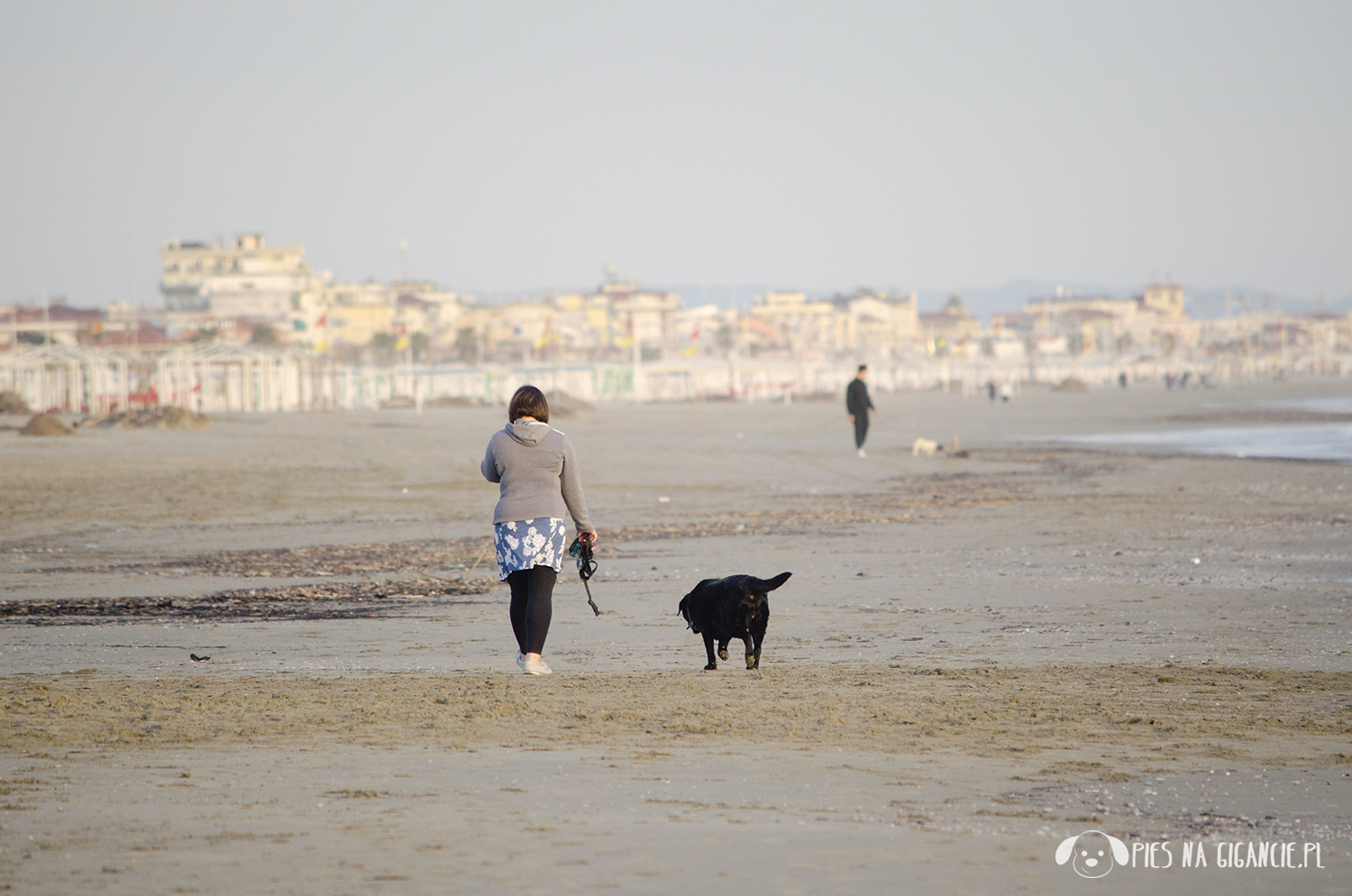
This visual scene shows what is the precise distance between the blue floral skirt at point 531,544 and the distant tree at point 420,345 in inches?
4855

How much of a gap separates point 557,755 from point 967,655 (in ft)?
9.44

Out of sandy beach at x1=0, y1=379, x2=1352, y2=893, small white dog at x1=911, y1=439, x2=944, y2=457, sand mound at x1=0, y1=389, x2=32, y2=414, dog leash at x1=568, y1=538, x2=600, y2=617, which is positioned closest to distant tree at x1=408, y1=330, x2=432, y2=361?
sand mound at x1=0, y1=389, x2=32, y2=414

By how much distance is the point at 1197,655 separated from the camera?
6887 millimetres

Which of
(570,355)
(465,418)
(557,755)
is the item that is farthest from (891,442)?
(570,355)

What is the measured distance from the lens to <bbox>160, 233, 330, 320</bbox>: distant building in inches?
4722

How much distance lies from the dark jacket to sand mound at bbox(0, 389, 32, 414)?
2664 cm

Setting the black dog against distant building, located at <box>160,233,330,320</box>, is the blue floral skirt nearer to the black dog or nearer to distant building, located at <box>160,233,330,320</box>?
the black dog

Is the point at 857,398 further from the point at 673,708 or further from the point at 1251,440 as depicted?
the point at 673,708

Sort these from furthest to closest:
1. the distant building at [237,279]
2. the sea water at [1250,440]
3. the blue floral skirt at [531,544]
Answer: the distant building at [237,279], the sea water at [1250,440], the blue floral skirt at [531,544]

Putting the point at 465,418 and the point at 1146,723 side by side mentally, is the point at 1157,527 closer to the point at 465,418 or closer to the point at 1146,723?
the point at 1146,723

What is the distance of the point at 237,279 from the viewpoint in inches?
4828

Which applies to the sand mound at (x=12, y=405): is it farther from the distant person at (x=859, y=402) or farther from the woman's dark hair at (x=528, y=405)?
the woman's dark hair at (x=528, y=405)

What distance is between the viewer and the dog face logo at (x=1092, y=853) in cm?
358

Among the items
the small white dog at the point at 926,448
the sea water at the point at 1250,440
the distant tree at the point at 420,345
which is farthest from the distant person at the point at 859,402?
the distant tree at the point at 420,345
